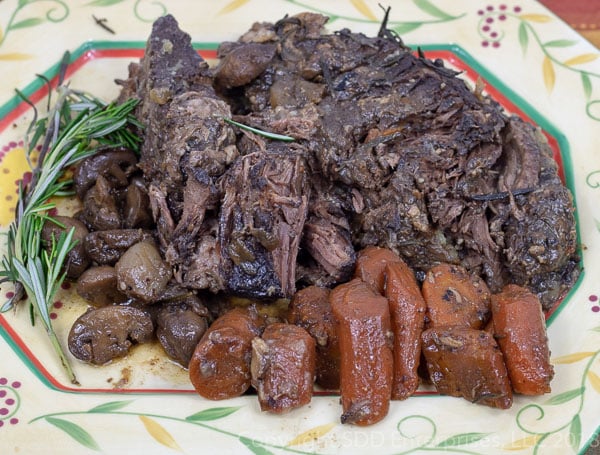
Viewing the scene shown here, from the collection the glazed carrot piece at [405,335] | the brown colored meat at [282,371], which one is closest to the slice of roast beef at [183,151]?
the brown colored meat at [282,371]

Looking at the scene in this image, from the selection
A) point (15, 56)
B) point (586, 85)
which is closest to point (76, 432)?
point (15, 56)

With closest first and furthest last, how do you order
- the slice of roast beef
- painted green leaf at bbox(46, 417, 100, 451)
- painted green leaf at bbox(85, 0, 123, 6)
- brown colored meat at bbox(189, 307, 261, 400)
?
painted green leaf at bbox(46, 417, 100, 451)
brown colored meat at bbox(189, 307, 261, 400)
the slice of roast beef
painted green leaf at bbox(85, 0, 123, 6)

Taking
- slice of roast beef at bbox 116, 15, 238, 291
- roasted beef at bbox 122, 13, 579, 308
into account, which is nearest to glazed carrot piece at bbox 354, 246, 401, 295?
roasted beef at bbox 122, 13, 579, 308

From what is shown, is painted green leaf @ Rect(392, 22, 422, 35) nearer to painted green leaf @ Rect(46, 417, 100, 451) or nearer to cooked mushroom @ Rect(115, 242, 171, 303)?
cooked mushroom @ Rect(115, 242, 171, 303)

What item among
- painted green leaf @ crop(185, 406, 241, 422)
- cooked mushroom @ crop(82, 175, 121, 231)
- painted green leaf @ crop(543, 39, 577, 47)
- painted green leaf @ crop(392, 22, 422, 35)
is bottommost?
painted green leaf @ crop(185, 406, 241, 422)

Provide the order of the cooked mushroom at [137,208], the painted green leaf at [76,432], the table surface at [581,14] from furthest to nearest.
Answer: the table surface at [581,14], the cooked mushroom at [137,208], the painted green leaf at [76,432]

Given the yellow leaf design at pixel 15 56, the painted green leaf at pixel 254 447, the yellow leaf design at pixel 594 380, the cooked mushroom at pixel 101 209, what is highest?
the yellow leaf design at pixel 15 56

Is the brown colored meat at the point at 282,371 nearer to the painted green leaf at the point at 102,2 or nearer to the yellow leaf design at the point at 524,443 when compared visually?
the yellow leaf design at the point at 524,443
